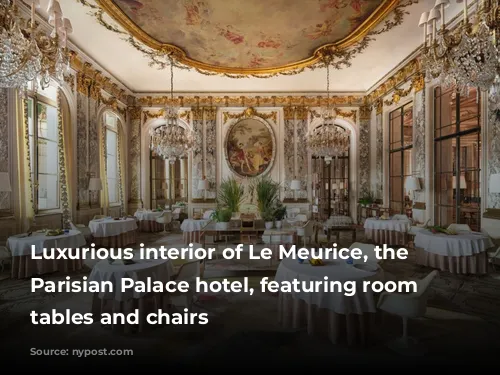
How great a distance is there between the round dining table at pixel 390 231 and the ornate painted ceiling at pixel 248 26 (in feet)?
15.5

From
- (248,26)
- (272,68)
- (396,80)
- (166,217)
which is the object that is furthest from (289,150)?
(248,26)

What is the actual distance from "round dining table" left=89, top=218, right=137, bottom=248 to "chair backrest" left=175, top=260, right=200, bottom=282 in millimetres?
4580

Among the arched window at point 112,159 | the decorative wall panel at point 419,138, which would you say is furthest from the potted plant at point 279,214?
the arched window at point 112,159

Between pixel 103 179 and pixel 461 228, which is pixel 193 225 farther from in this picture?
pixel 461 228

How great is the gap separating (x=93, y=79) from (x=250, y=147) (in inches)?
224

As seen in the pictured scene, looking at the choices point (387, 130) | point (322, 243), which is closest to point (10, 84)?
point (322, 243)

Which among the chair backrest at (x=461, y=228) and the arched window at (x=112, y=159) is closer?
the chair backrest at (x=461, y=228)

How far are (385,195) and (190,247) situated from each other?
8.35 meters

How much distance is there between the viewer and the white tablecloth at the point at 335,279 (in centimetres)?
280

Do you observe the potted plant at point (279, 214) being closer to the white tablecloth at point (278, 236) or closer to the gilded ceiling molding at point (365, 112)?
the white tablecloth at point (278, 236)

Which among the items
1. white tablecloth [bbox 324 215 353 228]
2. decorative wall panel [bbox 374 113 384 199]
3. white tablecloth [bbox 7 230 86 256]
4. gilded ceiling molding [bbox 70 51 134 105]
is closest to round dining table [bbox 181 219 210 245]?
white tablecloth [bbox 7 230 86 256]

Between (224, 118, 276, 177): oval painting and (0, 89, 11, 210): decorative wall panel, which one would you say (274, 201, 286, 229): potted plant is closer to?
(224, 118, 276, 177): oval painting

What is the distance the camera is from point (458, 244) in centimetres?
508

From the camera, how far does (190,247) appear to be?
4.23 meters
